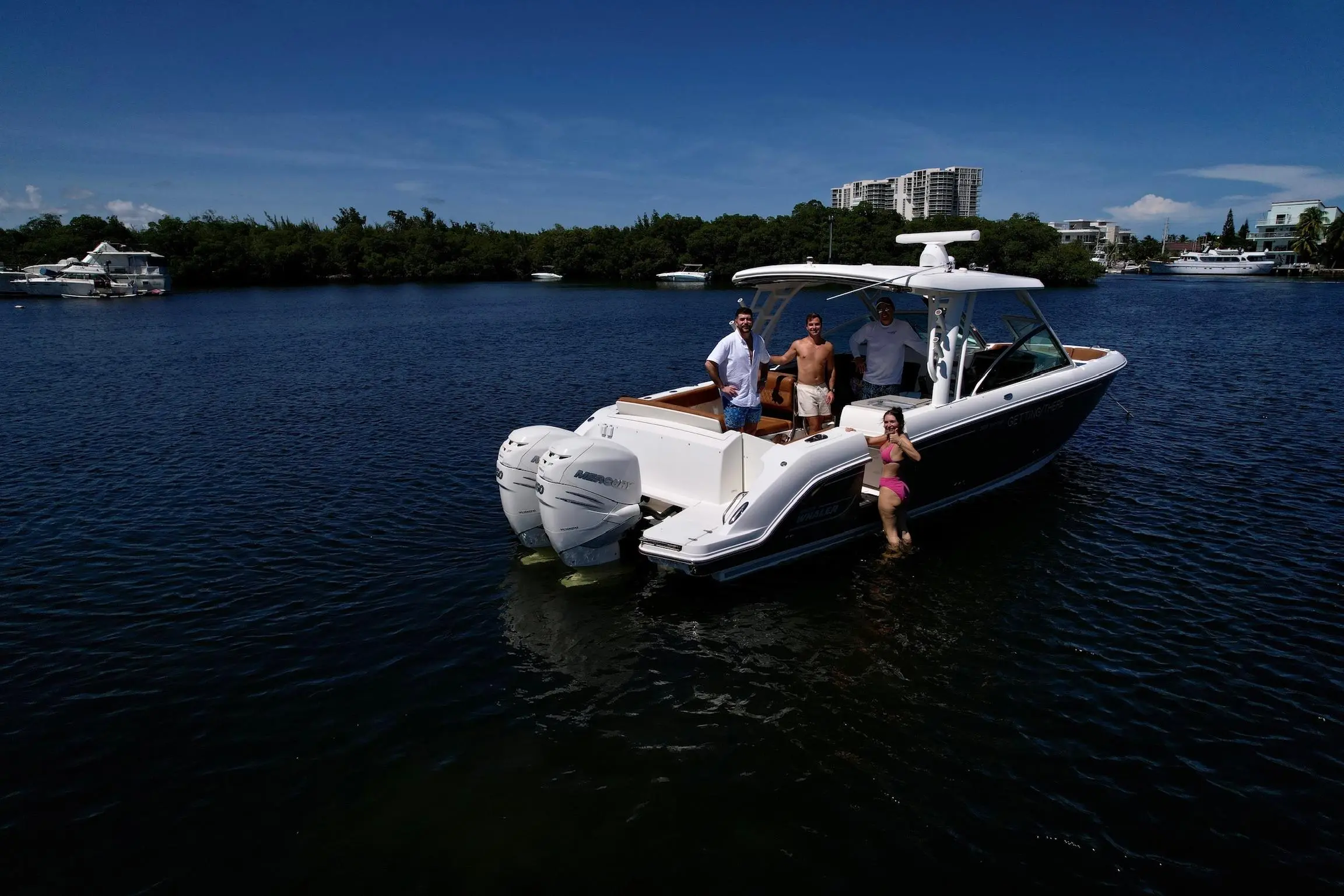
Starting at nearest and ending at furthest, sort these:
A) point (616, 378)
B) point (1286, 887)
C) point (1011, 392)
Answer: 1. point (1286, 887)
2. point (1011, 392)
3. point (616, 378)

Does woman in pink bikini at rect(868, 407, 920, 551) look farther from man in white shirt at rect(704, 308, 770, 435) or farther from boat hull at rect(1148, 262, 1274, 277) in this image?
boat hull at rect(1148, 262, 1274, 277)

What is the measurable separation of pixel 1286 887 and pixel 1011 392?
7.46 m

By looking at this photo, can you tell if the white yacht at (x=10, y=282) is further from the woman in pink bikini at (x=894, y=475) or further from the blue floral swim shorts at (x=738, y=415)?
the woman in pink bikini at (x=894, y=475)

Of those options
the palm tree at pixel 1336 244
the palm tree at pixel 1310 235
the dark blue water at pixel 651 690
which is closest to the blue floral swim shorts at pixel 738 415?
the dark blue water at pixel 651 690

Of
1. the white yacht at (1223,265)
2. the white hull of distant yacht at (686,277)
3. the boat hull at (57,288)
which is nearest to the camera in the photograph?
the boat hull at (57,288)

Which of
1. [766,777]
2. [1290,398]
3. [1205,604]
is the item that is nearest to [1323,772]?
[1205,604]

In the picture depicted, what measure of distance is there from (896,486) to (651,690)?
447 cm

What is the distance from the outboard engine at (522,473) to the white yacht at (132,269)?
8195 centimetres

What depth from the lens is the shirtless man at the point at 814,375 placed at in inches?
416

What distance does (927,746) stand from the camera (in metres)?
6.75

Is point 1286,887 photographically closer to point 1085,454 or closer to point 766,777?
point 766,777

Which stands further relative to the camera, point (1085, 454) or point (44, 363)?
point (44, 363)

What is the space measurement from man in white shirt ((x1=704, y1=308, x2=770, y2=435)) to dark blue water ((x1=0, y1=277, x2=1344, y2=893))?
2.07m

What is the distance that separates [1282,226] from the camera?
136500 millimetres
